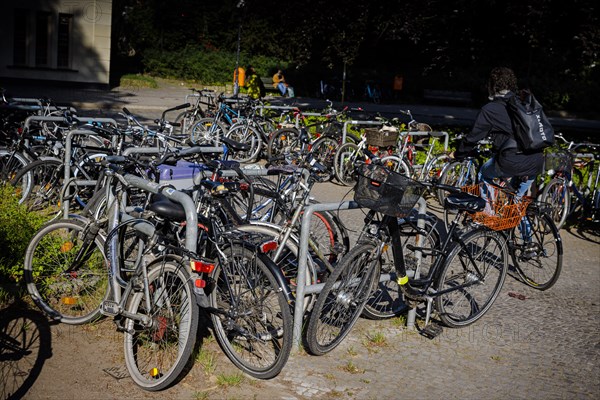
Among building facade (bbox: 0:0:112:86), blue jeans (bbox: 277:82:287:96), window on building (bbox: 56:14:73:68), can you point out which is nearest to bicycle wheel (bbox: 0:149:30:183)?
building facade (bbox: 0:0:112:86)

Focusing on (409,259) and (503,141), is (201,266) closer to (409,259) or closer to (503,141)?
(409,259)

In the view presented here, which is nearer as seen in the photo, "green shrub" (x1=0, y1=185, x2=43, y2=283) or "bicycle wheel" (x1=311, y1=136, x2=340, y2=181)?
"green shrub" (x1=0, y1=185, x2=43, y2=283)

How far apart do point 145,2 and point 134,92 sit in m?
12.2

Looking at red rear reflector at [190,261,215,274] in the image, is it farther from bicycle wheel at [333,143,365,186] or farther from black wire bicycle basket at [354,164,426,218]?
bicycle wheel at [333,143,365,186]

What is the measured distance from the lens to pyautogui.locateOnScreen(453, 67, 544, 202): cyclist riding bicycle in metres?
6.98

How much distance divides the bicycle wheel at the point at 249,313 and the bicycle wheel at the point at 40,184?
392cm

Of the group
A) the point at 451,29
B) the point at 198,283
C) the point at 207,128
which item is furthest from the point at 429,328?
the point at 451,29

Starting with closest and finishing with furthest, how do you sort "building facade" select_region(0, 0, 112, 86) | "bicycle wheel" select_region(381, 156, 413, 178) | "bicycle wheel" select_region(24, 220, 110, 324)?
1. "bicycle wheel" select_region(24, 220, 110, 324)
2. "bicycle wheel" select_region(381, 156, 413, 178)
3. "building facade" select_region(0, 0, 112, 86)

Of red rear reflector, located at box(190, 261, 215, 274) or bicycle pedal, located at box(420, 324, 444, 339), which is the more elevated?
red rear reflector, located at box(190, 261, 215, 274)

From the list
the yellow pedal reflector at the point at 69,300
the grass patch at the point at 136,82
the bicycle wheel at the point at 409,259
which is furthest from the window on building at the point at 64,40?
the bicycle wheel at the point at 409,259

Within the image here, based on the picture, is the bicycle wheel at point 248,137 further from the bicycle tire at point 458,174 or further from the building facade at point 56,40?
the building facade at point 56,40

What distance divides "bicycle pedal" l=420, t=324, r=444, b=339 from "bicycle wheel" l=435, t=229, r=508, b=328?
129mm

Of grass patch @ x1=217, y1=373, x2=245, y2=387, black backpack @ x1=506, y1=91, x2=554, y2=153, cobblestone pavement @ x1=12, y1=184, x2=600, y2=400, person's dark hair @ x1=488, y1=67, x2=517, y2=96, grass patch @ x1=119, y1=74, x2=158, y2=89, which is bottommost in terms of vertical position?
cobblestone pavement @ x1=12, y1=184, x2=600, y2=400

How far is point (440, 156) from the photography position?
33.7ft
